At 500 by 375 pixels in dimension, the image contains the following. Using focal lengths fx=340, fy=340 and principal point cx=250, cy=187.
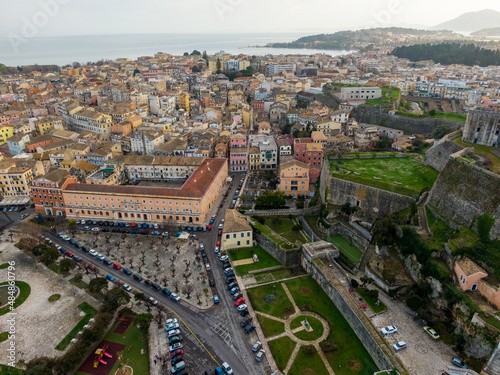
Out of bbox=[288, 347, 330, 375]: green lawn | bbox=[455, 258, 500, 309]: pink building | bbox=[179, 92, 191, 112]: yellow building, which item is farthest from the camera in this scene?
bbox=[179, 92, 191, 112]: yellow building

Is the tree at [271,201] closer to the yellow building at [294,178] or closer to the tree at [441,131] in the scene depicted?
the yellow building at [294,178]

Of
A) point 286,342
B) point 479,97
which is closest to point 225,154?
point 286,342

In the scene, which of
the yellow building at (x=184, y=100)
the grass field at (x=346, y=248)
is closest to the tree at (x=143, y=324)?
the grass field at (x=346, y=248)

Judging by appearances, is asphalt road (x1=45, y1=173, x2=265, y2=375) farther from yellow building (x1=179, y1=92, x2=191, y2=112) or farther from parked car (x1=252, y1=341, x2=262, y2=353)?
yellow building (x1=179, y1=92, x2=191, y2=112)

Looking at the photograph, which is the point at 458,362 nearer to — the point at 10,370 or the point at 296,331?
the point at 296,331

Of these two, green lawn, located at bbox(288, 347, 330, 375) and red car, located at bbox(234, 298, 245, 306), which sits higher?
red car, located at bbox(234, 298, 245, 306)

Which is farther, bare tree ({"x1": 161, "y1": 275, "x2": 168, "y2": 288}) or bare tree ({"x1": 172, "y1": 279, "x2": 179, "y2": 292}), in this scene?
bare tree ({"x1": 161, "y1": 275, "x2": 168, "y2": 288})

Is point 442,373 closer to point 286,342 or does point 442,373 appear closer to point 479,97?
point 286,342

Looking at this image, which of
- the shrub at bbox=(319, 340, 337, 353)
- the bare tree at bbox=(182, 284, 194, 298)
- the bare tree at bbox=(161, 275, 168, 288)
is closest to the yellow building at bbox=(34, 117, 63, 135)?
the bare tree at bbox=(161, 275, 168, 288)
